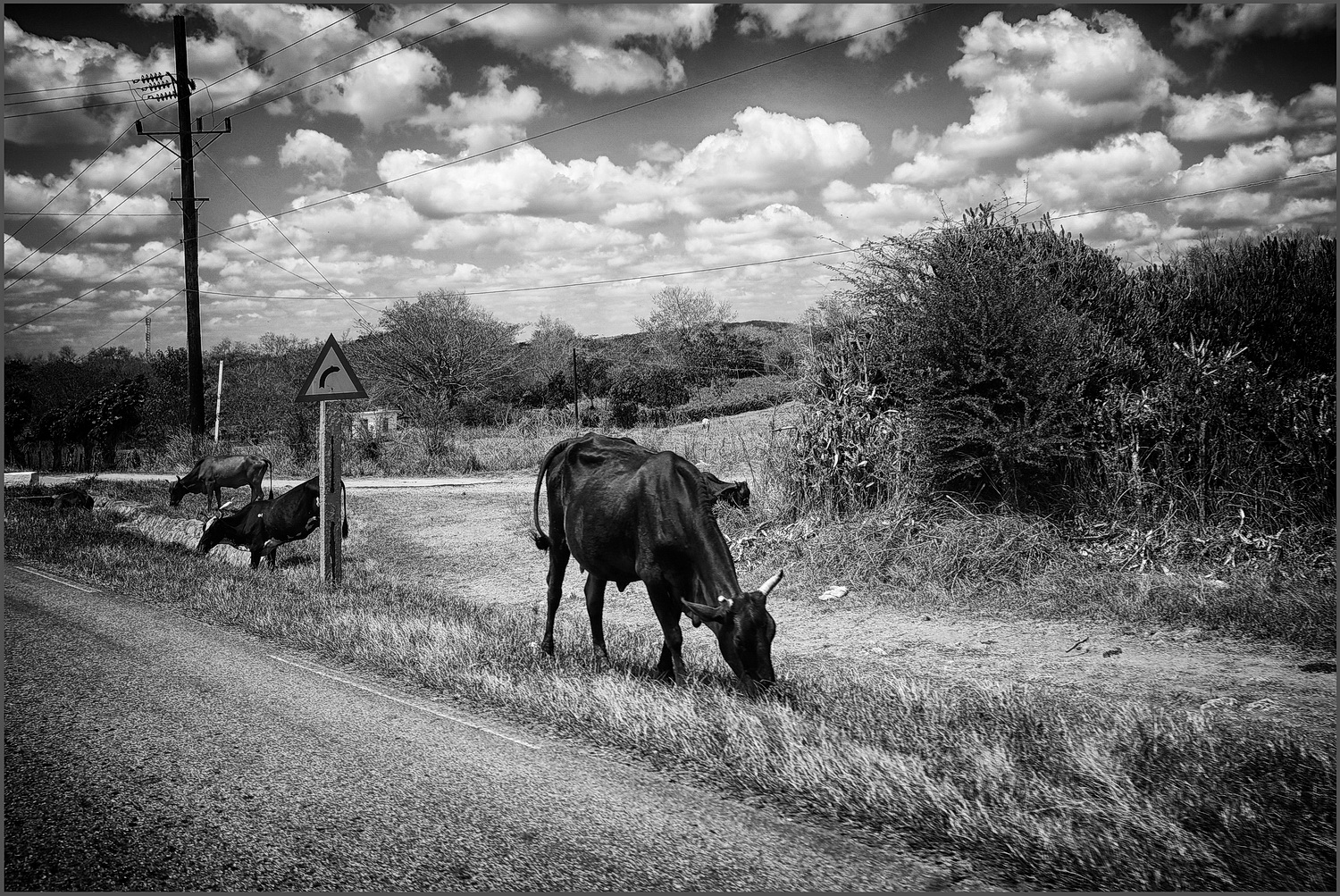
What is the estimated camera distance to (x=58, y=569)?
1175 cm

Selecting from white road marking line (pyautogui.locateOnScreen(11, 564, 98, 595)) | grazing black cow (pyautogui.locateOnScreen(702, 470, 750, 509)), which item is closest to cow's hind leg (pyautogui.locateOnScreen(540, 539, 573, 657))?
grazing black cow (pyautogui.locateOnScreen(702, 470, 750, 509))

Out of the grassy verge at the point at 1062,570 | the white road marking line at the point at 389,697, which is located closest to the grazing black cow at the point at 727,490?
the white road marking line at the point at 389,697

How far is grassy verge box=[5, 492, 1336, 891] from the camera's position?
3326mm

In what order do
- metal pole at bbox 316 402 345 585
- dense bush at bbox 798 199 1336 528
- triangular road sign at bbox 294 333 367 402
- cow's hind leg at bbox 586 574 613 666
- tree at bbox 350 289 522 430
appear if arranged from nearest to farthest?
cow's hind leg at bbox 586 574 613 666
dense bush at bbox 798 199 1336 528
triangular road sign at bbox 294 333 367 402
metal pole at bbox 316 402 345 585
tree at bbox 350 289 522 430

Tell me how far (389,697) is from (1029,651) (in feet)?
18.2

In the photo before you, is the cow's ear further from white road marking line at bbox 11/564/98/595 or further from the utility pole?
the utility pole

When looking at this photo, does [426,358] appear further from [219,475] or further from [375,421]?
[219,475]

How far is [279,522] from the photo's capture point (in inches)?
477

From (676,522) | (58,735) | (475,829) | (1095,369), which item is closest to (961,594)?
(1095,369)

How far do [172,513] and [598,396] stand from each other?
35.1 m

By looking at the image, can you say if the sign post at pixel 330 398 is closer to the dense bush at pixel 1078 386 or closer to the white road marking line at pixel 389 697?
the white road marking line at pixel 389 697

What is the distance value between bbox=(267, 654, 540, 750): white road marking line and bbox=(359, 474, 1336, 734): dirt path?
3005mm

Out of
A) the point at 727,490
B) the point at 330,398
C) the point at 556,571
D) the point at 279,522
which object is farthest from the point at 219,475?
the point at 727,490

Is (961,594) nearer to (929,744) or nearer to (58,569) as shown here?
(929,744)
